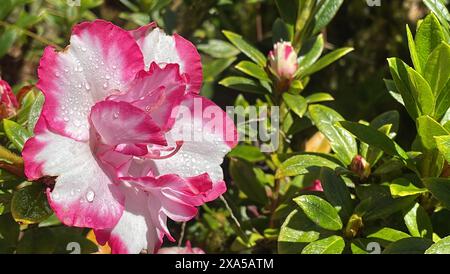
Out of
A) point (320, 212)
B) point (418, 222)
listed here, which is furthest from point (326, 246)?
point (418, 222)

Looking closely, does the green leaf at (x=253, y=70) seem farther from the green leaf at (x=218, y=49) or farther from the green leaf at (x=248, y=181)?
the green leaf at (x=218, y=49)

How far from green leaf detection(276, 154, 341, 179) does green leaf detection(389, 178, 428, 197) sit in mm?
143

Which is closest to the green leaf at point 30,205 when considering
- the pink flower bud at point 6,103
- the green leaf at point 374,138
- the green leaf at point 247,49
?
the pink flower bud at point 6,103

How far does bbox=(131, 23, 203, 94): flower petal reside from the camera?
1.11 meters

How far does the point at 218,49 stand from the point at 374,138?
69cm

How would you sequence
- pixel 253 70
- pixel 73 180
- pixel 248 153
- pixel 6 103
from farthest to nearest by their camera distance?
pixel 248 153 < pixel 253 70 < pixel 6 103 < pixel 73 180

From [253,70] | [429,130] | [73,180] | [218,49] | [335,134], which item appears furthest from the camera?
[218,49]

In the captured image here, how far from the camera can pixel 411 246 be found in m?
1.09

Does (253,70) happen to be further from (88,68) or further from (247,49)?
(88,68)

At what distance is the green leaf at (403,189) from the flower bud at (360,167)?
93mm

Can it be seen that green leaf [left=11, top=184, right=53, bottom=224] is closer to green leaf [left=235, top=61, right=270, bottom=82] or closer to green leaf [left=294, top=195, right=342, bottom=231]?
green leaf [left=294, top=195, right=342, bottom=231]

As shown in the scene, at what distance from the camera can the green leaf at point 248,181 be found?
151cm

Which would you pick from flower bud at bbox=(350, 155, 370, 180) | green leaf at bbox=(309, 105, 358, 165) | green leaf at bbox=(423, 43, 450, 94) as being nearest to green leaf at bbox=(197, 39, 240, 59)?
green leaf at bbox=(309, 105, 358, 165)
